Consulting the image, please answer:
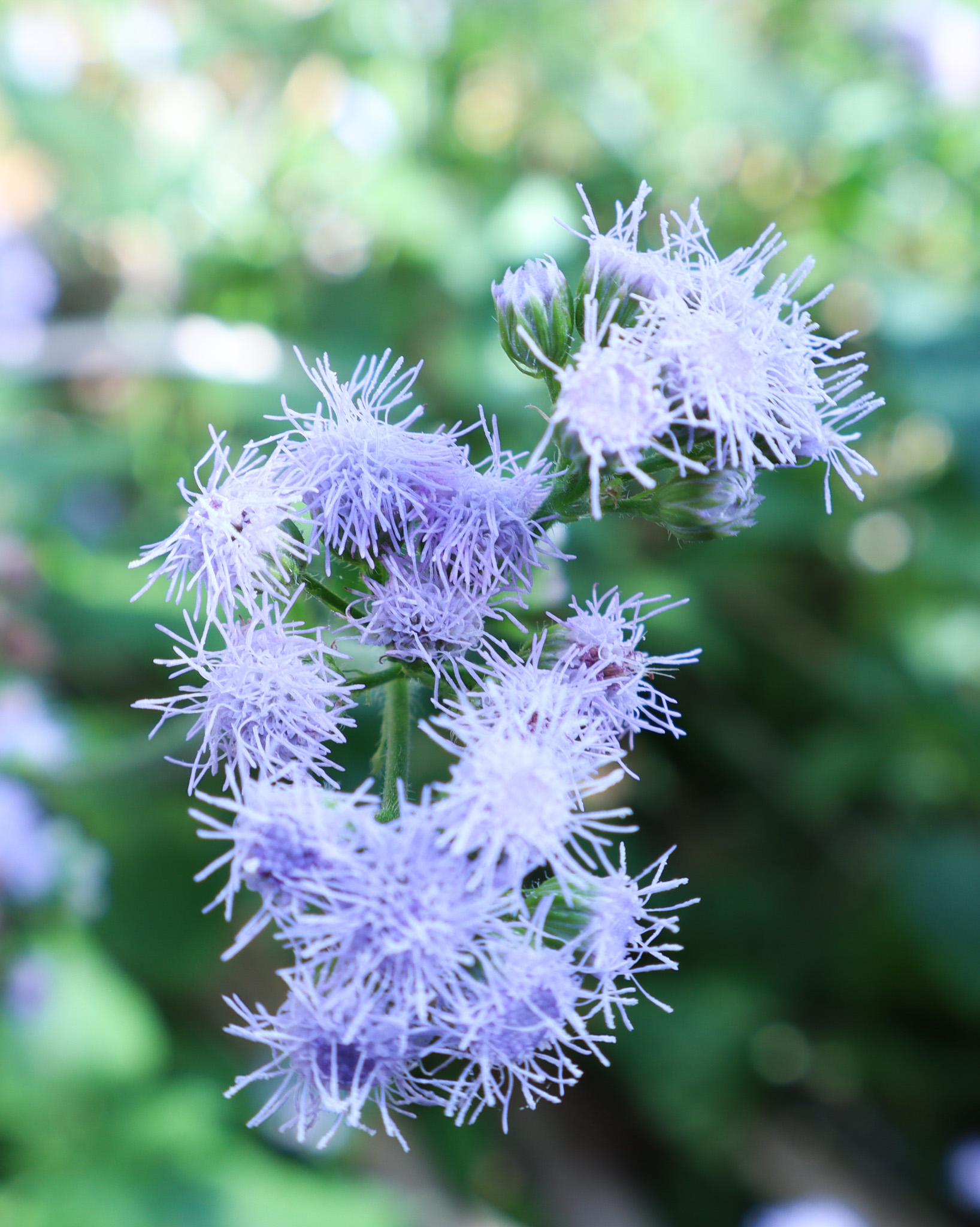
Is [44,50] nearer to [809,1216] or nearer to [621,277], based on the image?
[621,277]

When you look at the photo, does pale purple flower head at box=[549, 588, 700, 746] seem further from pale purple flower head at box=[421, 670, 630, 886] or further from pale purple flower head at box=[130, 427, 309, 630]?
pale purple flower head at box=[130, 427, 309, 630]

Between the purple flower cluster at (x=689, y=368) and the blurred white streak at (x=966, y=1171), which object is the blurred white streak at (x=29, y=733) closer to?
the purple flower cluster at (x=689, y=368)

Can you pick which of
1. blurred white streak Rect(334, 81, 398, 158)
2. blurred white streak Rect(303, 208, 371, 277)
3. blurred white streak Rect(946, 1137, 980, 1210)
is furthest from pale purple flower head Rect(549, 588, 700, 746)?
blurred white streak Rect(334, 81, 398, 158)

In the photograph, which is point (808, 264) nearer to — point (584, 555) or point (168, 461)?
point (584, 555)

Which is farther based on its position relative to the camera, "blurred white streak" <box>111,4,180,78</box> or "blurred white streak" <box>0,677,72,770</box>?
"blurred white streak" <box>111,4,180,78</box>

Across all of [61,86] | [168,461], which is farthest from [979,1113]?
[61,86]

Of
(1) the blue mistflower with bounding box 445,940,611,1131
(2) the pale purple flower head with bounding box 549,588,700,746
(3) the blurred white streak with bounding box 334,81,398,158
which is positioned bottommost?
(1) the blue mistflower with bounding box 445,940,611,1131
